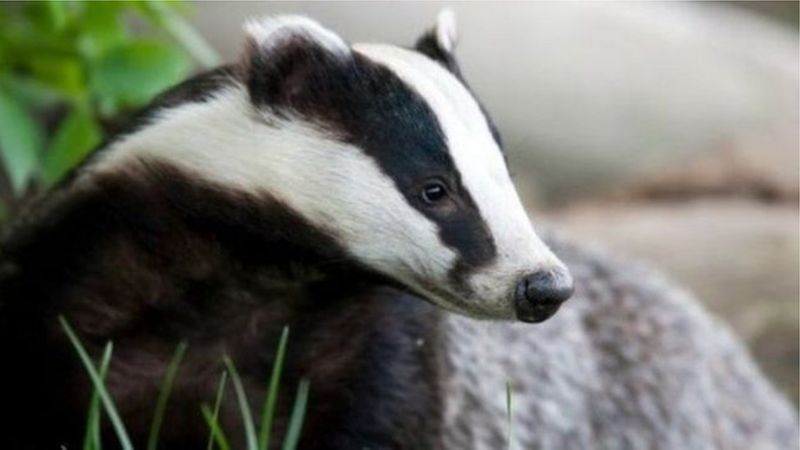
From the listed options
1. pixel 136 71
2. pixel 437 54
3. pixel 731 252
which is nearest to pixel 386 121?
pixel 437 54

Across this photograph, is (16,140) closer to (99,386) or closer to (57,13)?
A: (57,13)

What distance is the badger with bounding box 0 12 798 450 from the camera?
4.33m

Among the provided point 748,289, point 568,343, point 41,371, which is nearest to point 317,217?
point 41,371

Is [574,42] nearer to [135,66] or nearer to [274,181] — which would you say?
[135,66]

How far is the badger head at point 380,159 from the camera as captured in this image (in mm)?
4273

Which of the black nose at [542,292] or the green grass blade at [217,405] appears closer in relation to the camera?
the black nose at [542,292]

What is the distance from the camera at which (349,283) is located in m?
4.68

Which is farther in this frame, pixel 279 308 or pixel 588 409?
pixel 588 409

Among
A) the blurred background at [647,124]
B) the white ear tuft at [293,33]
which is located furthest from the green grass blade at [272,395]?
the blurred background at [647,124]

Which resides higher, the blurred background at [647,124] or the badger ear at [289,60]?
the badger ear at [289,60]

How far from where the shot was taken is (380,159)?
14.3 ft

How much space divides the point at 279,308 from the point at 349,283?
6.6 inches

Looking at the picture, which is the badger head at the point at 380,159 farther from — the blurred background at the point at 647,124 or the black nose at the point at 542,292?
the blurred background at the point at 647,124

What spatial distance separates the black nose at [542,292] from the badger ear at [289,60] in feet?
1.88
